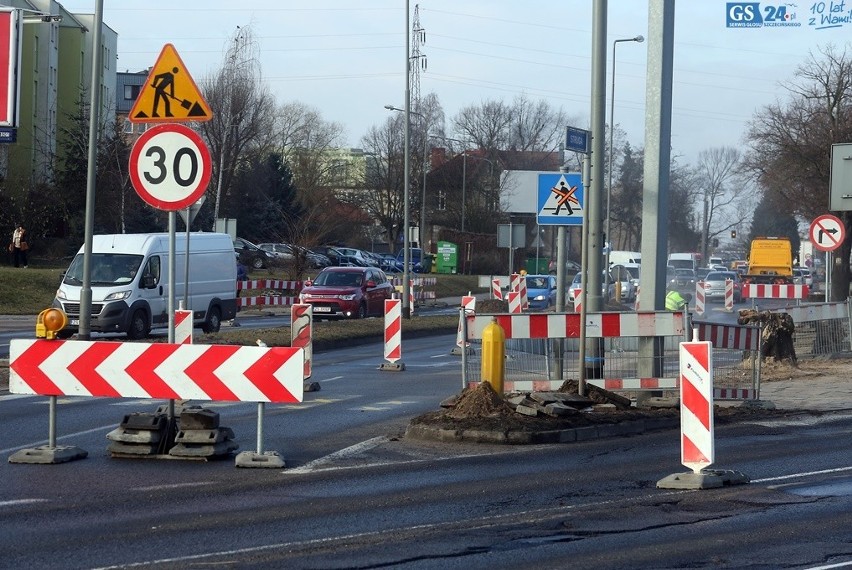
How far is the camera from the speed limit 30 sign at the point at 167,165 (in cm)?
1086

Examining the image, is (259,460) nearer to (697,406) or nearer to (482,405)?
(482,405)

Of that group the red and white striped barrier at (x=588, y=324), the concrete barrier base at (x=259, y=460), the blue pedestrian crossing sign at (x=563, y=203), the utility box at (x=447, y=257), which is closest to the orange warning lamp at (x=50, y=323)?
the concrete barrier base at (x=259, y=460)

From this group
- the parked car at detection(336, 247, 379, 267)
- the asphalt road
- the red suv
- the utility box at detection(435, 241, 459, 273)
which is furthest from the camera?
the utility box at detection(435, 241, 459, 273)

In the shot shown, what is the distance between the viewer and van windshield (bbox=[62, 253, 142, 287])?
26.0 metres

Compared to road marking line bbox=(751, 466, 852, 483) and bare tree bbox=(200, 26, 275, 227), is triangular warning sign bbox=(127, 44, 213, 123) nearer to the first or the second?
road marking line bbox=(751, 466, 852, 483)

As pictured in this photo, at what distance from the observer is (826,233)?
25719 millimetres

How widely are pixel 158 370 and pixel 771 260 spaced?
188ft

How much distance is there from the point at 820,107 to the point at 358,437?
4027 centimetres

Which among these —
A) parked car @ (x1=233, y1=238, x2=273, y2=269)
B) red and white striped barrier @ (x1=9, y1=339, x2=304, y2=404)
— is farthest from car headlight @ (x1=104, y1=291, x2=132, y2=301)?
parked car @ (x1=233, y1=238, x2=273, y2=269)

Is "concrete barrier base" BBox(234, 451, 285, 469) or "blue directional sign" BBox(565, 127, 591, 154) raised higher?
"blue directional sign" BBox(565, 127, 591, 154)

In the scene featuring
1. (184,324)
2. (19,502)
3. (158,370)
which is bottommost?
(19,502)

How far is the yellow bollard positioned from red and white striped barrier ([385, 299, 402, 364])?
7004 millimetres

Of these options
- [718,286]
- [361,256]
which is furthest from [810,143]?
[361,256]

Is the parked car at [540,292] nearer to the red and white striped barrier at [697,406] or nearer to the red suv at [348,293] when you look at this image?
the red suv at [348,293]
